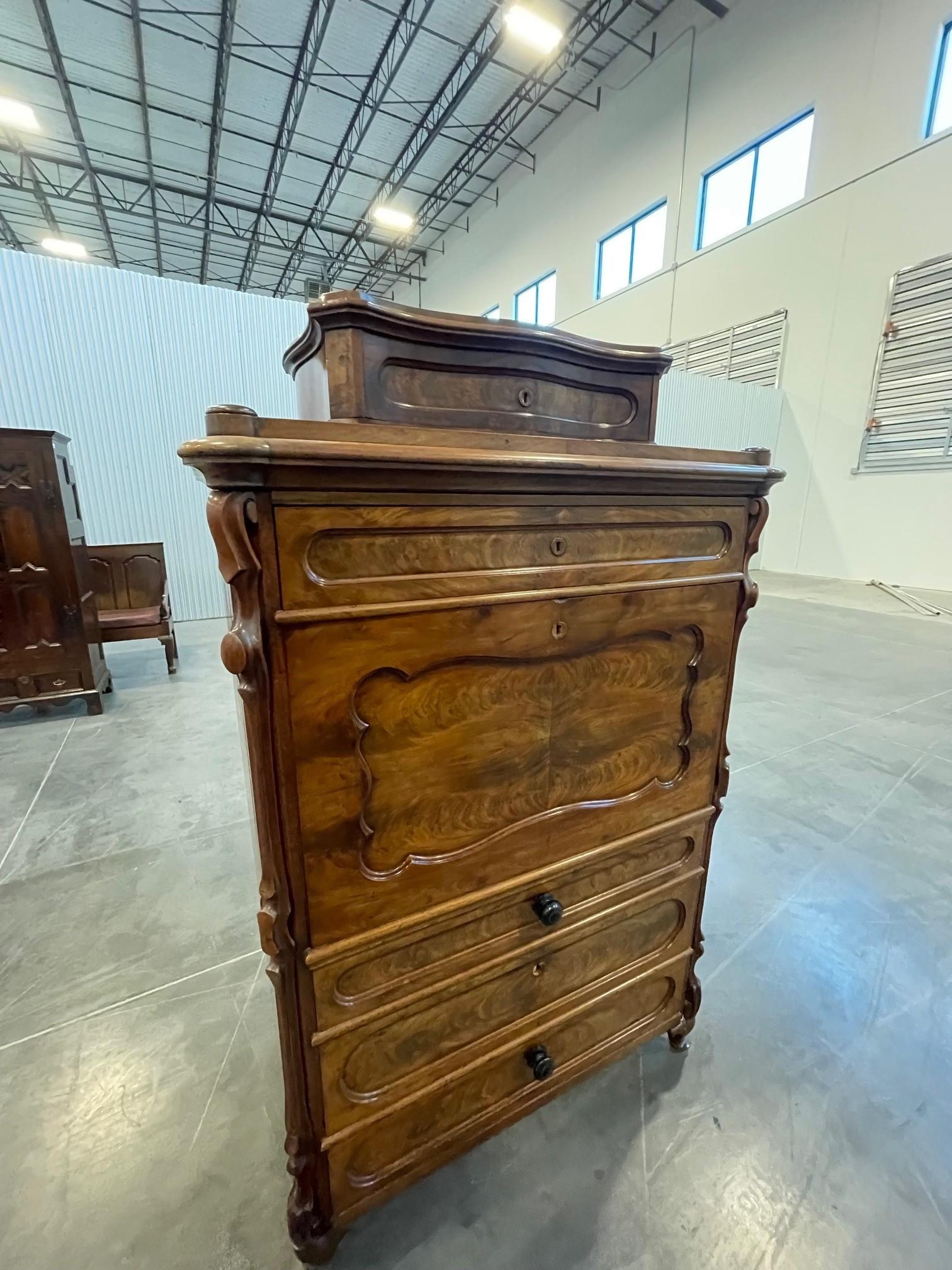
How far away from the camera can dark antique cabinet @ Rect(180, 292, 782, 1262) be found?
→ 608mm

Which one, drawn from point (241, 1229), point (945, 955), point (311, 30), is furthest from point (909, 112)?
point (241, 1229)

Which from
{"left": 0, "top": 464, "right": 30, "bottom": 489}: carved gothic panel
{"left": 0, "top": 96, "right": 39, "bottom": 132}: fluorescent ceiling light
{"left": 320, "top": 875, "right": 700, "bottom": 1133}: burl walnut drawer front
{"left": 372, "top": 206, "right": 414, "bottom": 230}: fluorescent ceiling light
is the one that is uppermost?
{"left": 372, "top": 206, "right": 414, "bottom": 230}: fluorescent ceiling light

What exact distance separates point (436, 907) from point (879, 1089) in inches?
45.1

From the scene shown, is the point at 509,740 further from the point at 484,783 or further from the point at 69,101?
the point at 69,101

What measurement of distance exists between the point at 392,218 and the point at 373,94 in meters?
2.44

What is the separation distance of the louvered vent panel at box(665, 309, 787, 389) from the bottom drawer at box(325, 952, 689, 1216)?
7599mm

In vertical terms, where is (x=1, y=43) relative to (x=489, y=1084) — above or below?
above

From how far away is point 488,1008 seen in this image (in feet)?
2.97

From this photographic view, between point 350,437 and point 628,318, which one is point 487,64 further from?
point 350,437

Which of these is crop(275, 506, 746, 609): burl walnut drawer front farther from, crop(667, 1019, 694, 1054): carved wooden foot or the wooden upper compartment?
crop(667, 1019, 694, 1054): carved wooden foot

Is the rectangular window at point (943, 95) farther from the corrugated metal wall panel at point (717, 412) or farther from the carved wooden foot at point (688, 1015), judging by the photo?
the carved wooden foot at point (688, 1015)

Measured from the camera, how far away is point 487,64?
6.77 metres

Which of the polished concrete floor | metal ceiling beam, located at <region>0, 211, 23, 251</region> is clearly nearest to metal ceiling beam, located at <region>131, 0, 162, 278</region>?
metal ceiling beam, located at <region>0, 211, 23, 251</region>

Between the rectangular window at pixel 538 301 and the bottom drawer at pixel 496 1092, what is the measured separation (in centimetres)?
1032
